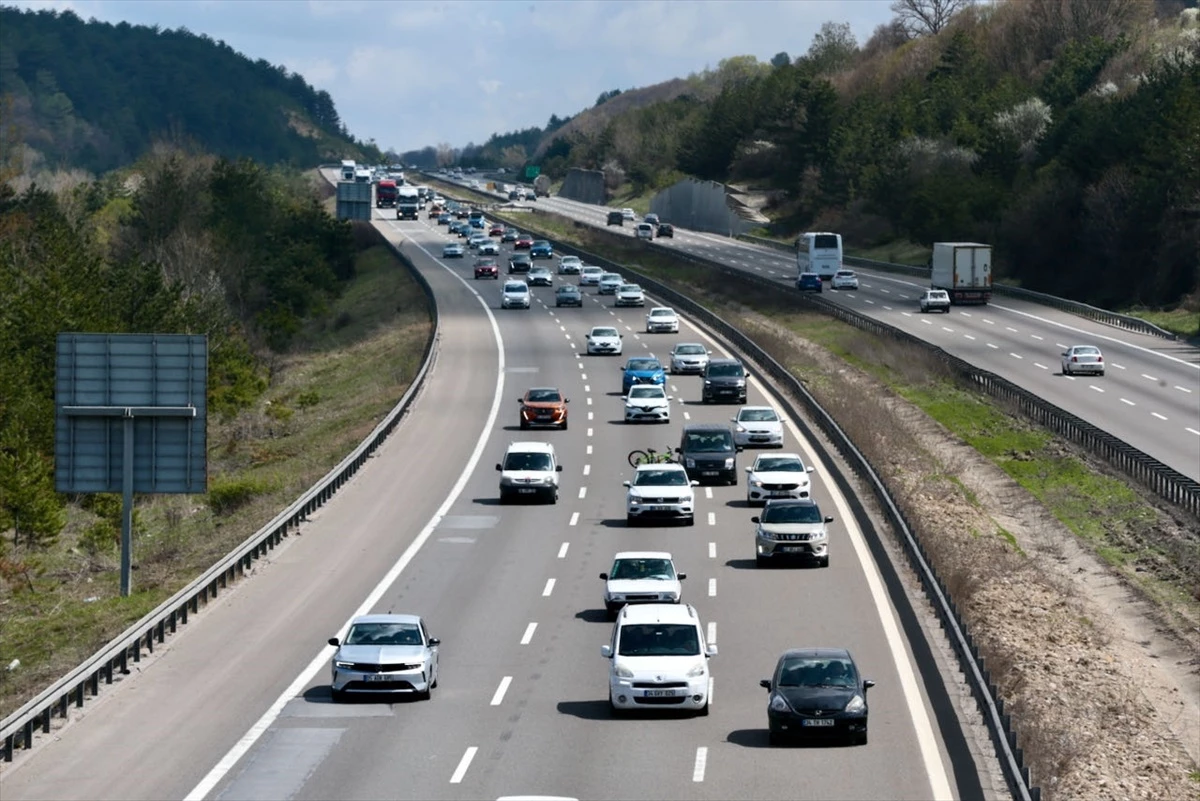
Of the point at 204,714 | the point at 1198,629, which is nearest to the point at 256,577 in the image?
the point at 204,714

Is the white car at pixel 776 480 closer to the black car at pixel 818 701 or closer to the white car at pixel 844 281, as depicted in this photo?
the black car at pixel 818 701

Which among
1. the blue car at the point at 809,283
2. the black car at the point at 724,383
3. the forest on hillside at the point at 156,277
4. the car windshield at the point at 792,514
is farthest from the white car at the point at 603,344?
the car windshield at the point at 792,514

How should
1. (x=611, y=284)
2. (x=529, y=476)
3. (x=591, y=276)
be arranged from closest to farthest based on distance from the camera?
(x=529, y=476) → (x=611, y=284) → (x=591, y=276)

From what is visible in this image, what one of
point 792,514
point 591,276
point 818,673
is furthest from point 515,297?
point 818,673

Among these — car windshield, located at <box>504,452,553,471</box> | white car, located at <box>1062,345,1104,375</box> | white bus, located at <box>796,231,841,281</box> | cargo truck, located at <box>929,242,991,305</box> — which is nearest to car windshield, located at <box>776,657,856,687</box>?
car windshield, located at <box>504,452,553,471</box>

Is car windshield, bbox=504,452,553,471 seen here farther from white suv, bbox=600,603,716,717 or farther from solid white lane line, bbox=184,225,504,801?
white suv, bbox=600,603,716,717

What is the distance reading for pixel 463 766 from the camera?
24.7 meters

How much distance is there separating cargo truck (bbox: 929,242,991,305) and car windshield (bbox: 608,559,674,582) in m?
72.7

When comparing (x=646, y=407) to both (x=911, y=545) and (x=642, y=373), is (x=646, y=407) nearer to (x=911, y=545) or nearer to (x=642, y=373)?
(x=642, y=373)

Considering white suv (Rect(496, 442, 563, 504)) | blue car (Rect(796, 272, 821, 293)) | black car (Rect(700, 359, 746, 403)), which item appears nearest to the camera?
white suv (Rect(496, 442, 563, 504))

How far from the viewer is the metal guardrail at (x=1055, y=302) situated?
94062 mm

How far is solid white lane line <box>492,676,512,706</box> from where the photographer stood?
28.7 meters

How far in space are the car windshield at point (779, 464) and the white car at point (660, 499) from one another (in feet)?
10.2

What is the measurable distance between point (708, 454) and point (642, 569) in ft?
54.9
